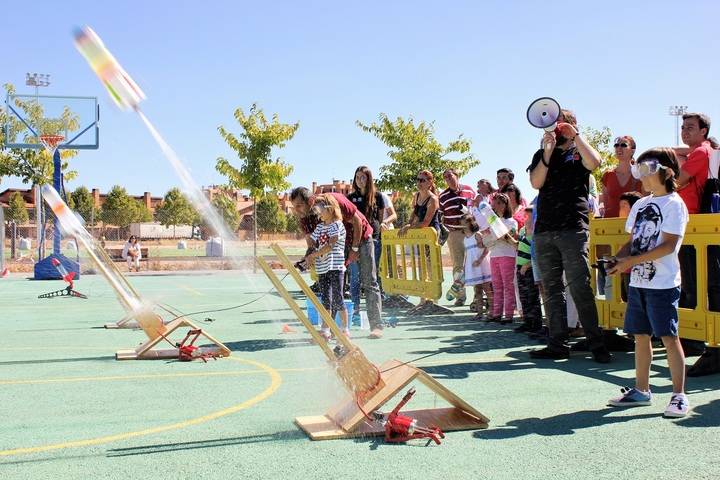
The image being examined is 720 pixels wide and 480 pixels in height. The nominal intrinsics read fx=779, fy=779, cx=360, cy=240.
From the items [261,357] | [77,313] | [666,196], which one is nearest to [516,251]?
[261,357]

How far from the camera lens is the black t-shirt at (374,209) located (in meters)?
10.4

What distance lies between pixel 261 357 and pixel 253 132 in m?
20.5

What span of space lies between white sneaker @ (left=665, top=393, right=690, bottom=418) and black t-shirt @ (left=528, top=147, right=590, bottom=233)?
2464 millimetres

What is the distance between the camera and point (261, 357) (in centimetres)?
796

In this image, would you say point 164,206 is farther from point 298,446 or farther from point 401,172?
point 298,446

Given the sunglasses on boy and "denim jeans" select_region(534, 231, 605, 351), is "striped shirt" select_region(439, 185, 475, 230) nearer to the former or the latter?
"denim jeans" select_region(534, 231, 605, 351)

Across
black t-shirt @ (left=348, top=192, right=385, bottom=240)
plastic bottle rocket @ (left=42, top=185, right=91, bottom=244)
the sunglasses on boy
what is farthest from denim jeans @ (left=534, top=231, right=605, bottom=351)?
plastic bottle rocket @ (left=42, top=185, right=91, bottom=244)

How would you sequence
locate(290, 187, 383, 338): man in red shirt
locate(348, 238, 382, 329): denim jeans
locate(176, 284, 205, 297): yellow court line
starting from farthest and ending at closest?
locate(176, 284, 205, 297): yellow court line
locate(348, 238, 382, 329): denim jeans
locate(290, 187, 383, 338): man in red shirt

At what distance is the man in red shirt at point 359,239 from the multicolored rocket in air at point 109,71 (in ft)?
9.05

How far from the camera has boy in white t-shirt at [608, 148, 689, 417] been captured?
5.21 meters

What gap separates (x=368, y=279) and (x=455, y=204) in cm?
368

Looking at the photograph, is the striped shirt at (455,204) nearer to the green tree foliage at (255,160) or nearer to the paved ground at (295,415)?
the paved ground at (295,415)

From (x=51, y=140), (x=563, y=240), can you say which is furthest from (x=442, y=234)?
(x=51, y=140)

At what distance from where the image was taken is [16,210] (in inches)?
3095
